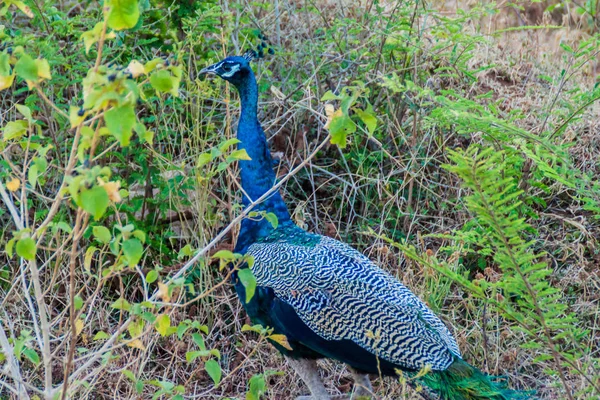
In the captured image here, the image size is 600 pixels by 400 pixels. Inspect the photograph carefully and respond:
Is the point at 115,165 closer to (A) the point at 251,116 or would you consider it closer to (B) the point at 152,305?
(A) the point at 251,116

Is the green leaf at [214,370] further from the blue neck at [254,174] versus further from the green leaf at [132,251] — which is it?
the blue neck at [254,174]

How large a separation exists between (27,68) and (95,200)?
412mm

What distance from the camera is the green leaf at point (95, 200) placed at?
1895mm

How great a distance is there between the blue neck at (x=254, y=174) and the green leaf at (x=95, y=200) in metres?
1.79

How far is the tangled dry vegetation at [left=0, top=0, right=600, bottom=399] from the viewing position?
3.97 metres

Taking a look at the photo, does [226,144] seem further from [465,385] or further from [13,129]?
[465,385]

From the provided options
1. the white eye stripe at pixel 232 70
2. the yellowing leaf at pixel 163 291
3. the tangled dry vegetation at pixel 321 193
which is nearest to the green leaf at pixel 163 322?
the yellowing leaf at pixel 163 291

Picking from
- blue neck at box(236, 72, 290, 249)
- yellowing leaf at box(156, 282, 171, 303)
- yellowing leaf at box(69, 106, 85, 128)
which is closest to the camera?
yellowing leaf at box(69, 106, 85, 128)

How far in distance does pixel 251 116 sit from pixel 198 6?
0.85 m

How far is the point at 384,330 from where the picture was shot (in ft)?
10.9

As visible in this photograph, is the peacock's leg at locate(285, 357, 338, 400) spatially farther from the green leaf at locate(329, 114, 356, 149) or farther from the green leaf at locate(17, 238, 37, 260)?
the green leaf at locate(17, 238, 37, 260)

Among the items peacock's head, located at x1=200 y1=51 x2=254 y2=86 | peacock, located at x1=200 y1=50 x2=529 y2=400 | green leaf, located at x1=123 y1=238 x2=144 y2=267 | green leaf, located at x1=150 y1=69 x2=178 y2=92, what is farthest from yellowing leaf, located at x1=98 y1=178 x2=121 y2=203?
peacock's head, located at x1=200 y1=51 x2=254 y2=86

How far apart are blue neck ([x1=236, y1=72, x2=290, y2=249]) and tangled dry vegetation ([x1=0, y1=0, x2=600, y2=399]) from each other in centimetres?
11

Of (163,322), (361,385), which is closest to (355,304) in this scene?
(361,385)
